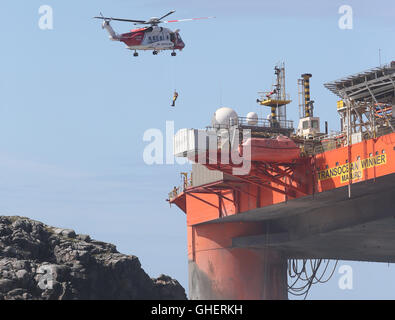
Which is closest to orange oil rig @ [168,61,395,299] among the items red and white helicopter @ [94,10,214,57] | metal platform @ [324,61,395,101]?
metal platform @ [324,61,395,101]

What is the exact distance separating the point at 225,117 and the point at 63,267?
2712 centimetres

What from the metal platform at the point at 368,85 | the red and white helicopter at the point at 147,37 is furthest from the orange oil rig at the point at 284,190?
the red and white helicopter at the point at 147,37

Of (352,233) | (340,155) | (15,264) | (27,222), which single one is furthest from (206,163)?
(27,222)

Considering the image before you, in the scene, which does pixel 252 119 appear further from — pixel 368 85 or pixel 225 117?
pixel 368 85

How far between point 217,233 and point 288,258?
8.15 metres

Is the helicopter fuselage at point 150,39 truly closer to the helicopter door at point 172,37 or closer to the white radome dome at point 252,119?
the helicopter door at point 172,37

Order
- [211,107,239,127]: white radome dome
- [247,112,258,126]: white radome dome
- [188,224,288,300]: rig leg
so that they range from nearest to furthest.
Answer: [211,107,239,127]: white radome dome → [247,112,258,126]: white radome dome → [188,224,288,300]: rig leg

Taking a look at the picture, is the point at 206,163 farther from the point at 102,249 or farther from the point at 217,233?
the point at 102,249

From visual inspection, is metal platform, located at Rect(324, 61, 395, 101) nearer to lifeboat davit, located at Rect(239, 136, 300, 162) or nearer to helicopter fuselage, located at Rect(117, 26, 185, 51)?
lifeboat davit, located at Rect(239, 136, 300, 162)

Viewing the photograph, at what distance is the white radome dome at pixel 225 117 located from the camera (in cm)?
6169

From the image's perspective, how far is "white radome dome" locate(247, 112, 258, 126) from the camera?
63.2 meters

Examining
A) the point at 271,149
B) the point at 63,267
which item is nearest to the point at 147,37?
the point at 271,149

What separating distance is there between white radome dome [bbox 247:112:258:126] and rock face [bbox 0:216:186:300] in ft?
86.3

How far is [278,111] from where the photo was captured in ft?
237
